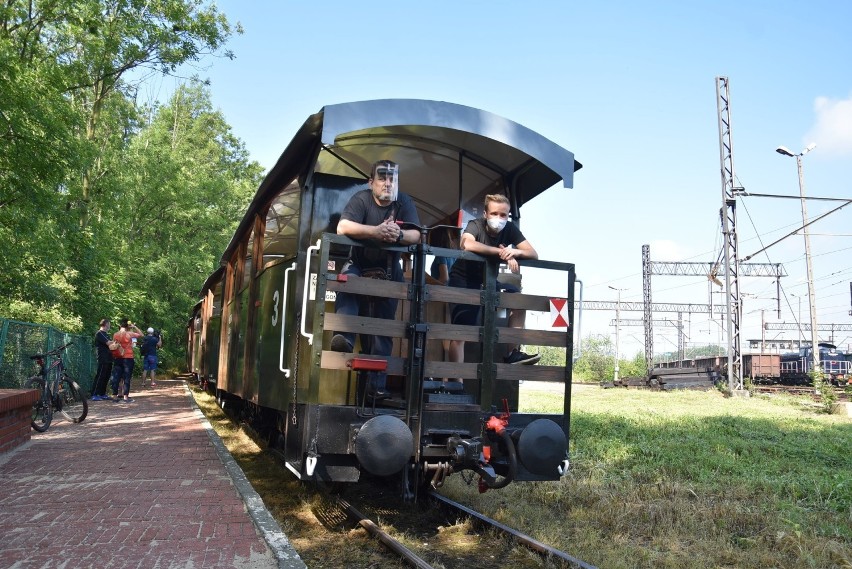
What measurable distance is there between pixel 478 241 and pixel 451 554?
2.42 meters

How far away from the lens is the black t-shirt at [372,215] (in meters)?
5.55

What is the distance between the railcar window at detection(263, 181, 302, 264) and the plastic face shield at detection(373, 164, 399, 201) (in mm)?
924

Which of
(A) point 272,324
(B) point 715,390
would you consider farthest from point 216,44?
(B) point 715,390

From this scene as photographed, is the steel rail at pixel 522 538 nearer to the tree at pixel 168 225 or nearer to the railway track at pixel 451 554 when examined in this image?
the railway track at pixel 451 554

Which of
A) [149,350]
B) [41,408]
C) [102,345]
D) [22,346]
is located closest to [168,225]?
[149,350]

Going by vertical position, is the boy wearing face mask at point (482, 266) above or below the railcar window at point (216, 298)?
below

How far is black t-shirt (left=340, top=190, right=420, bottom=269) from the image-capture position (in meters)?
5.55

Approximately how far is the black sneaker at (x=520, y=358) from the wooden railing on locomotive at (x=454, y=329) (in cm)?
9

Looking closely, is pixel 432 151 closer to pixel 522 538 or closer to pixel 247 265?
pixel 522 538

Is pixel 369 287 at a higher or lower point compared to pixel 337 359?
higher

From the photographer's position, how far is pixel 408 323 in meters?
5.25

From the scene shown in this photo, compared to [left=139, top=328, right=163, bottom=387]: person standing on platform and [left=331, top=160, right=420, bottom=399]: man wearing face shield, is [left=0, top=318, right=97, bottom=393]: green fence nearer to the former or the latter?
[left=139, top=328, right=163, bottom=387]: person standing on platform

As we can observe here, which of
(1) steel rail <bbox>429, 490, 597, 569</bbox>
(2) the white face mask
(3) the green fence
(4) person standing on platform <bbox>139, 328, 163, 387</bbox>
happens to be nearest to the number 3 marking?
(2) the white face mask

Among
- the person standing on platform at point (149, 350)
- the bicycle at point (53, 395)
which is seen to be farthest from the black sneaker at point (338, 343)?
the person standing on platform at point (149, 350)
